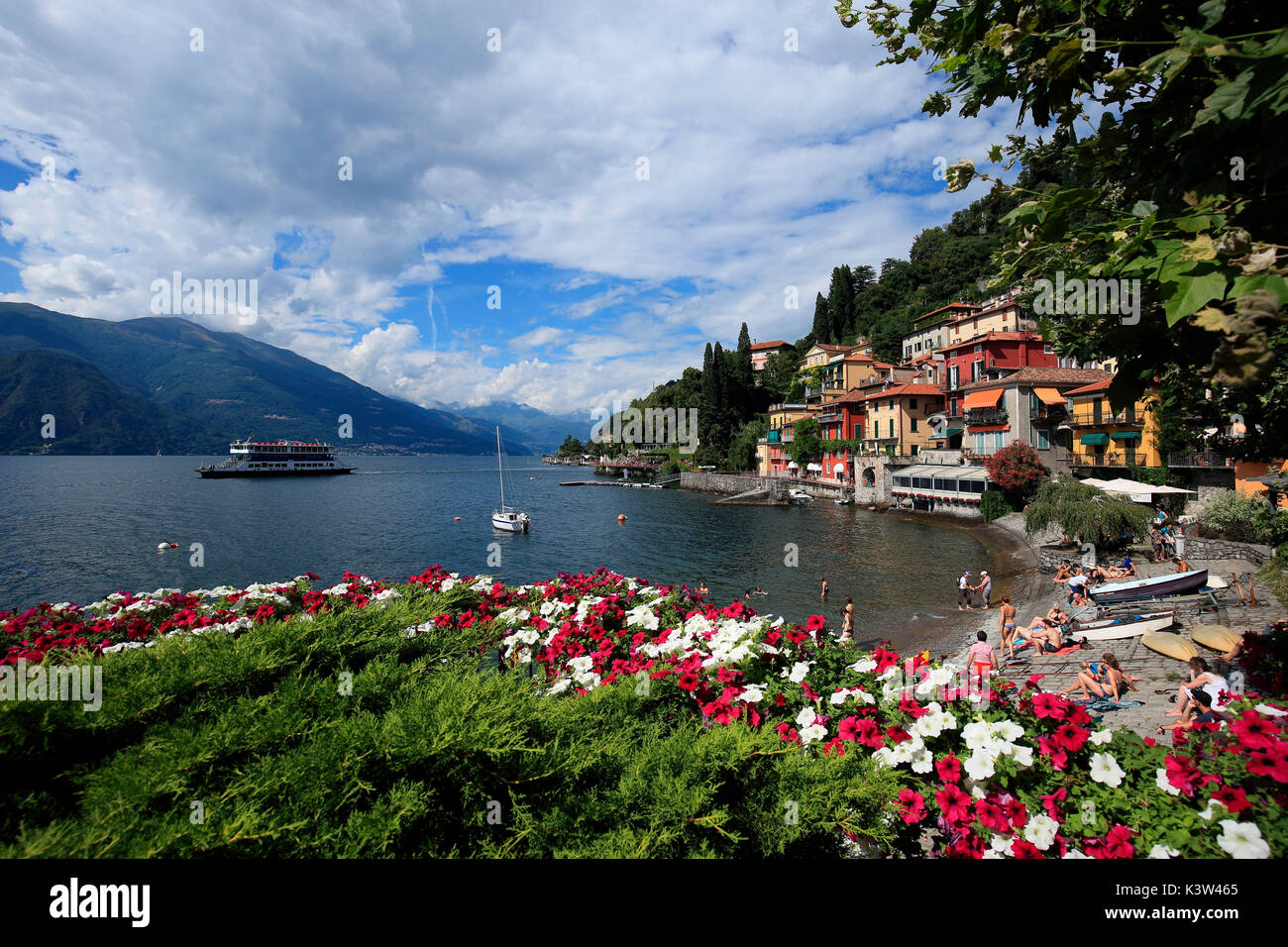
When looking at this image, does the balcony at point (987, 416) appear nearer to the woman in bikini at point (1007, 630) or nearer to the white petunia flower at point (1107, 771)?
the woman in bikini at point (1007, 630)

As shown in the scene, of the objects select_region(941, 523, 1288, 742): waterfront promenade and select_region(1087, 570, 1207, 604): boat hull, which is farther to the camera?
select_region(1087, 570, 1207, 604): boat hull

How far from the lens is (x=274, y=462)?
119562 millimetres

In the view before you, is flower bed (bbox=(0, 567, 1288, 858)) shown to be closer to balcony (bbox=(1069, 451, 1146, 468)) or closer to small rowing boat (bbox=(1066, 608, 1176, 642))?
small rowing boat (bbox=(1066, 608, 1176, 642))

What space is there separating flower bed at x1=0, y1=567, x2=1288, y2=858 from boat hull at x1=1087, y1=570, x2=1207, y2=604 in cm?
1522

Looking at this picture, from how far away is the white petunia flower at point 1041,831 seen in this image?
9.80ft

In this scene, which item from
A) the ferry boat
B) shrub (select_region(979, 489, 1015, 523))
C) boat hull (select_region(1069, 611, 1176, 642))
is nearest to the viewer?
boat hull (select_region(1069, 611, 1176, 642))

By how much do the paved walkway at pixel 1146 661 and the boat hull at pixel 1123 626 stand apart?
0.22 metres

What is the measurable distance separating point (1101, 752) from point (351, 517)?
66396 millimetres

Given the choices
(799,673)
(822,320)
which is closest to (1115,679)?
(799,673)

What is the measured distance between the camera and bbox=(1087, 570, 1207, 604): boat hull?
49.8ft

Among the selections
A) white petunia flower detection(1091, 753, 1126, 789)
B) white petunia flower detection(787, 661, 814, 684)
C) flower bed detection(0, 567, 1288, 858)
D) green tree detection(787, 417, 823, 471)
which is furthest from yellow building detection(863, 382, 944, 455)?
white petunia flower detection(1091, 753, 1126, 789)

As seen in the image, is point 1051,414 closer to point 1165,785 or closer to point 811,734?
point 1165,785

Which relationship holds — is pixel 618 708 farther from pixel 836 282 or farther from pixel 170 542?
pixel 836 282

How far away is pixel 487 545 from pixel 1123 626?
39.5 m
